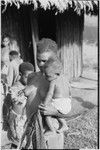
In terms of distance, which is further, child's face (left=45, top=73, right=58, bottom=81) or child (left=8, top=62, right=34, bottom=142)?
child (left=8, top=62, right=34, bottom=142)

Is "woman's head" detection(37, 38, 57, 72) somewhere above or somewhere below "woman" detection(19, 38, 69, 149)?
above

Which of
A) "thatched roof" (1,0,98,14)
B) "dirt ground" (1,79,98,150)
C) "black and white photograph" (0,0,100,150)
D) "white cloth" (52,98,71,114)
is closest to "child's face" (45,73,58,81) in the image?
Result: "black and white photograph" (0,0,100,150)

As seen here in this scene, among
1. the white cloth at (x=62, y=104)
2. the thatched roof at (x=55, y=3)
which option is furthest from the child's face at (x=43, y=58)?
the thatched roof at (x=55, y=3)

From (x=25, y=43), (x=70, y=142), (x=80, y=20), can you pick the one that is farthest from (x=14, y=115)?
(x=80, y=20)

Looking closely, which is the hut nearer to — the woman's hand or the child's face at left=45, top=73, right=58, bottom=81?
the child's face at left=45, top=73, right=58, bottom=81

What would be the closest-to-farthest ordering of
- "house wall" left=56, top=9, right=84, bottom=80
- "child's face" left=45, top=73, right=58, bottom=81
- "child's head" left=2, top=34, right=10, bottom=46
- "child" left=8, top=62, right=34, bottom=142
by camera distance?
1. "child's face" left=45, top=73, right=58, bottom=81
2. "child" left=8, top=62, right=34, bottom=142
3. "child's head" left=2, top=34, right=10, bottom=46
4. "house wall" left=56, top=9, right=84, bottom=80

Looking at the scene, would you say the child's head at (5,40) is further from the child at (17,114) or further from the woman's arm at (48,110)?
the woman's arm at (48,110)

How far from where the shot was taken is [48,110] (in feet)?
8.96

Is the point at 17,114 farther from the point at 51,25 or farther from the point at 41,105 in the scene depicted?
the point at 51,25

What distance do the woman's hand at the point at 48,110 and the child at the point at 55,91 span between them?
0.02m

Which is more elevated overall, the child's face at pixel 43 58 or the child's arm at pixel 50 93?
the child's face at pixel 43 58

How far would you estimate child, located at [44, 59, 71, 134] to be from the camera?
8.86ft

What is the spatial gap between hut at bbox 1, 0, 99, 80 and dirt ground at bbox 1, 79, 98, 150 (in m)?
1.39

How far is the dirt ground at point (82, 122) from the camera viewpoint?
5.20 metres
